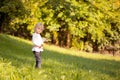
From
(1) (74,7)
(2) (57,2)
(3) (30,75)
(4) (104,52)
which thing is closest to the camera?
(3) (30,75)

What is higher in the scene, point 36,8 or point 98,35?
point 36,8

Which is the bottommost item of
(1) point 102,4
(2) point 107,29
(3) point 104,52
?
(3) point 104,52

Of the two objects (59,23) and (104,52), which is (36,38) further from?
(104,52)

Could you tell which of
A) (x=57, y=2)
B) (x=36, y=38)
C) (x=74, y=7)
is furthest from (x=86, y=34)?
(x=36, y=38)

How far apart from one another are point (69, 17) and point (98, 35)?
2903 mm

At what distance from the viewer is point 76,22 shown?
33375mm

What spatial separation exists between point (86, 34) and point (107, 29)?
185cm

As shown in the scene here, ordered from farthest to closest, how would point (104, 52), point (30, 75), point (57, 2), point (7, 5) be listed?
point (104, 52) → point (7, 5) → point (57, 2) → point (30, 75)

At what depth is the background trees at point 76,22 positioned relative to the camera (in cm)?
3269

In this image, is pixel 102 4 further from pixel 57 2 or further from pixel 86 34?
pixel 57 2

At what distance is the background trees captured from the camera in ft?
107

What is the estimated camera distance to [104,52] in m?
37.2

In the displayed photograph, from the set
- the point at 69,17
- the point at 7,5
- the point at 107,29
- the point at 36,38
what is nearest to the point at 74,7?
the point at 69,17

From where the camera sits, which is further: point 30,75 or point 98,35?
point 98,35
